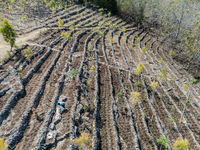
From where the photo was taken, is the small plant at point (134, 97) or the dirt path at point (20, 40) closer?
the small plant at point (134, 97)

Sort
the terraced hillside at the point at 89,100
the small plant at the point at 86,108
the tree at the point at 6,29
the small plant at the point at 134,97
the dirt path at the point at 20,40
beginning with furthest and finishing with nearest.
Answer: the dirt path at the point at 20,40 < the tree at the point at 6,29 < the small plant at the point at 86,108 < the small plant at the point at 134,97 < the terraced hillside at the point at 89,100

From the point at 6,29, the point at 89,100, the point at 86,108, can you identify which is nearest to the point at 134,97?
the point at 89,100

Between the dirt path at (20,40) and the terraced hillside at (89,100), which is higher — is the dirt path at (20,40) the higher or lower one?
the higher one

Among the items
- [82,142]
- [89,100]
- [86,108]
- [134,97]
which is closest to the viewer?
[82,142]

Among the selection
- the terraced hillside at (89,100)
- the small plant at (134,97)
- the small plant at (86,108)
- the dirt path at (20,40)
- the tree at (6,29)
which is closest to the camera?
the terraced hillside at (89,100)

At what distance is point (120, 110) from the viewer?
910 inches

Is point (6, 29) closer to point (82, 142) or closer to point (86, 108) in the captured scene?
point (86, 108)

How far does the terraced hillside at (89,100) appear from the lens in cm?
1797

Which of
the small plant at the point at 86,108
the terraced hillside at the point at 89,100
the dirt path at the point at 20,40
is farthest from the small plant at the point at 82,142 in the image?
the dirt path at the point at 20,40

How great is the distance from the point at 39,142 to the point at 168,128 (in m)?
17.5

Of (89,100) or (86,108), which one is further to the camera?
(89,100)

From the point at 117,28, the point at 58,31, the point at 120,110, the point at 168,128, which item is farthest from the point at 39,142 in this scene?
the point at 117,28

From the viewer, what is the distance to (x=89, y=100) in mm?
23375

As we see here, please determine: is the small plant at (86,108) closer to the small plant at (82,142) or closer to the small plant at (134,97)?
the small plant at (82,142)
